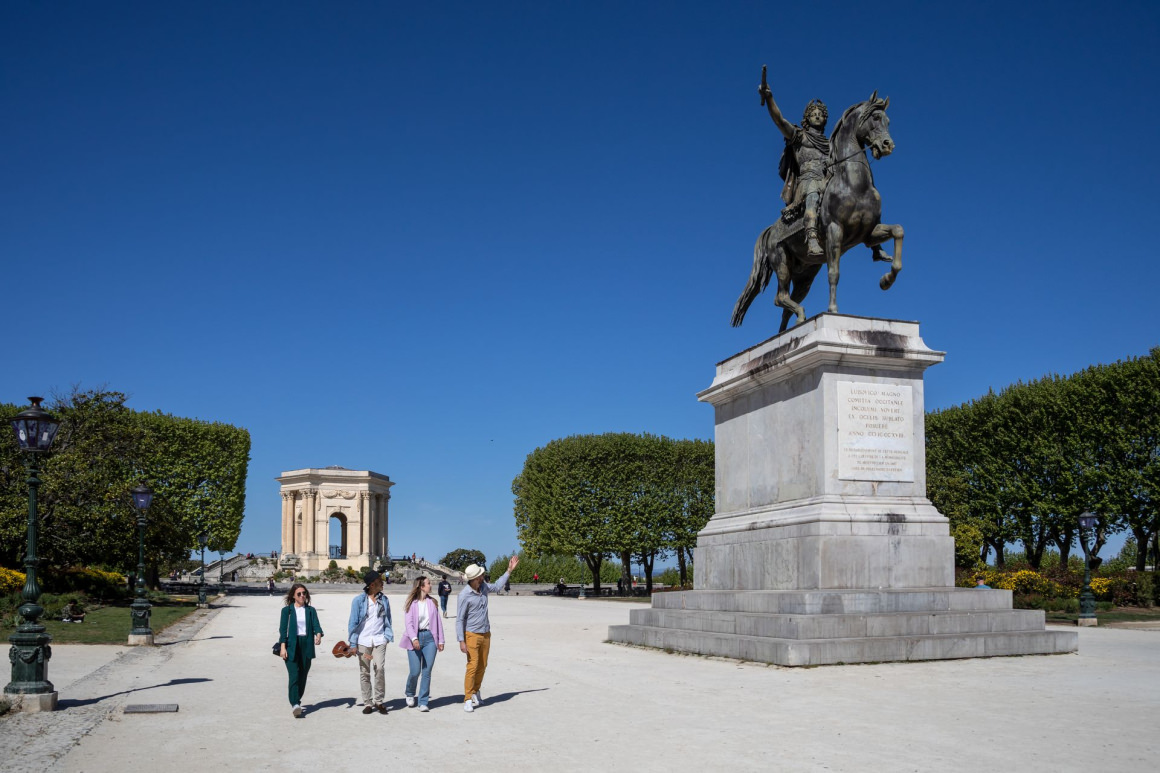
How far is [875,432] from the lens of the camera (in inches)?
608

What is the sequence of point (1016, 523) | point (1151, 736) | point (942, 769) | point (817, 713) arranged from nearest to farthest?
1. point (942, 769)
2. point (1151, 736)
3. point (817, 713)
4. point (1016, 523)

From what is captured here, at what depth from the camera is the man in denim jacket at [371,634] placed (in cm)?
1075

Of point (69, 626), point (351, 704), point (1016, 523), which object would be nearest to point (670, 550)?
point (1016, 523)

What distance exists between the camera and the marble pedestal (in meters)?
13.9

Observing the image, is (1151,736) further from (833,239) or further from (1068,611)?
(1068,611)

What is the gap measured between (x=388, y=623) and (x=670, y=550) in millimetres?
46654

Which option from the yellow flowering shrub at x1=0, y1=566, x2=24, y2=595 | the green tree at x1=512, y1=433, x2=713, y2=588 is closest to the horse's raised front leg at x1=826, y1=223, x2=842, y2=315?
the yellow flowering shrub at x1=0, y1=566, x2=24, y2=595

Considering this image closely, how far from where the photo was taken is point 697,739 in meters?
8.64

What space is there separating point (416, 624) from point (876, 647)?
20.8 feet

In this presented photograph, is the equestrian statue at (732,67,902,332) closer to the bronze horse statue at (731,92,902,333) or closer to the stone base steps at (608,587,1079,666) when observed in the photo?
the bronze horse statue at (731,92,902,333)

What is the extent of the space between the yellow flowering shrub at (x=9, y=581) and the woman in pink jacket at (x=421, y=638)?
20.9m

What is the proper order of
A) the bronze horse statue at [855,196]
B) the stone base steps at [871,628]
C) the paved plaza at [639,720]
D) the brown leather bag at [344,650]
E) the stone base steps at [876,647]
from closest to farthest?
1. the paved plaza at [639,720]
2. the brown leather bag at [344,650]
3. the stone base steps at [876,647]
4. the stone base steps at [871,628]
5. the bronze horse statue at [855,196]

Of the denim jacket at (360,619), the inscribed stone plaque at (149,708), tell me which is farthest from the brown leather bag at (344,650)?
the inscribed stone plaque at (149,708)

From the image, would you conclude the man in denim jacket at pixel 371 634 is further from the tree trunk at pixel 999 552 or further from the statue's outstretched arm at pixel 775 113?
the tree trunk at pixel 999 552
